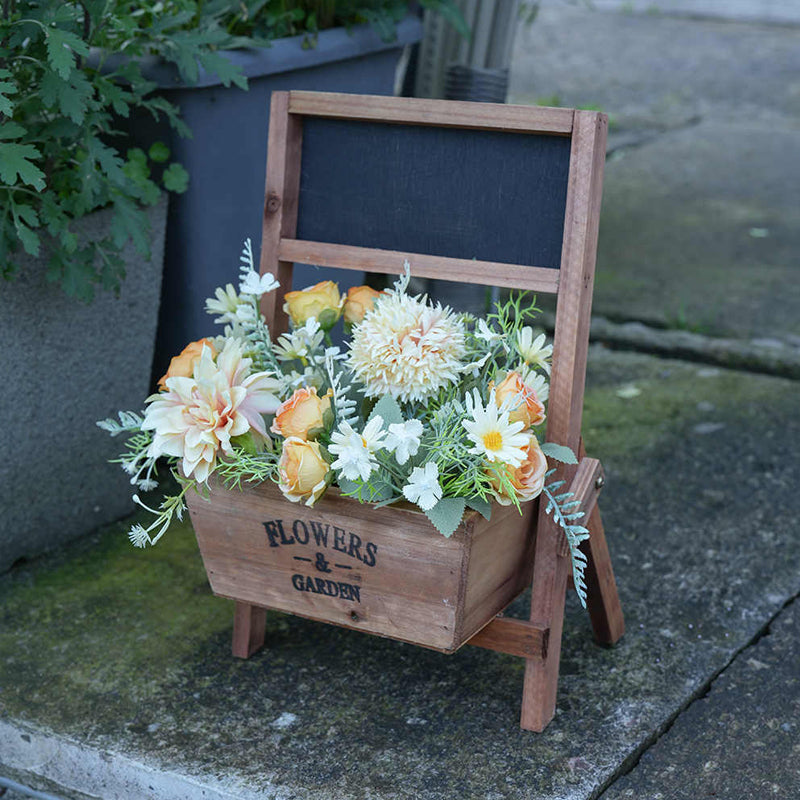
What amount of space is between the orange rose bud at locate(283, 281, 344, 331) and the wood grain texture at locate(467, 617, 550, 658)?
22.3 inches

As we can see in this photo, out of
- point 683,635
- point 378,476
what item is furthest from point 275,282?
point 683,635

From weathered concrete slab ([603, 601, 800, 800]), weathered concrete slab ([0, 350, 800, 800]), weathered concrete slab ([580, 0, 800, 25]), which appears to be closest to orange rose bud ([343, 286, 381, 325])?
weathered concrete slab ([0, 350, 800, 800])

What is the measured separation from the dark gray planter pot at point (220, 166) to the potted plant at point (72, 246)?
83 mm

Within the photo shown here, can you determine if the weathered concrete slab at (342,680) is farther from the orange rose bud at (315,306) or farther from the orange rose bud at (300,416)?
the orange rose bud at (315,306)

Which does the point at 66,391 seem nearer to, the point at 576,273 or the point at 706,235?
the point at 576,273

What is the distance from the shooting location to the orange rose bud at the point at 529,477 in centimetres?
160

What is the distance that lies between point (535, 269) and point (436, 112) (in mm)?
298

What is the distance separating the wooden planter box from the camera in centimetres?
165

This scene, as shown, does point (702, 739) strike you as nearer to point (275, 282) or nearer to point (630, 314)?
point (275, 282)

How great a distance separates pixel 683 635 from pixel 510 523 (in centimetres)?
58

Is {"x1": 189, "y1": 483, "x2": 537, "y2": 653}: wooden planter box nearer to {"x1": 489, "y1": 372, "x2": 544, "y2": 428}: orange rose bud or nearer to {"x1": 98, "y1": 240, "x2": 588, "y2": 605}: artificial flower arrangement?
{"x1": 98, "y1": 240, "x2": 588, "y2": 605}: artificial flower arrangement

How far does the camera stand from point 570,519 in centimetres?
179

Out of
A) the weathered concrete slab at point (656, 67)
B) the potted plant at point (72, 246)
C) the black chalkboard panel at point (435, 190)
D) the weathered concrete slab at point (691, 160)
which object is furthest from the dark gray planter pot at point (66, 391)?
the weathered concrete slab at point (656, 67)

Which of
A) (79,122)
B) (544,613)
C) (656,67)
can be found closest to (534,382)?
(544,613)
